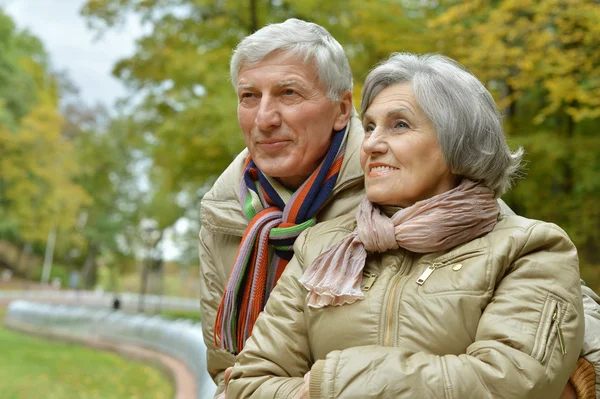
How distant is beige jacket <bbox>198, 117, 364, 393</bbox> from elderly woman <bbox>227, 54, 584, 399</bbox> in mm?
378

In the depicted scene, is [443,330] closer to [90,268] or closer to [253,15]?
[253,15]

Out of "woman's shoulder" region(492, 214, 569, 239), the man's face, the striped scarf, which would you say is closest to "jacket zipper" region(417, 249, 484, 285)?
"woman's shoulder" region(492, 214, 569, 239)

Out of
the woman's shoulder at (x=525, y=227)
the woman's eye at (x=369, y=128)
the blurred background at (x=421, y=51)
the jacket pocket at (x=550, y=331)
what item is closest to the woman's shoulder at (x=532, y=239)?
the woman's shoulder at (x=525, y=227)

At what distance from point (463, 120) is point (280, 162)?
81 cm

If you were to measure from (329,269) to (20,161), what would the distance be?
93.5 ft

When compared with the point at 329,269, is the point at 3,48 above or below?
above

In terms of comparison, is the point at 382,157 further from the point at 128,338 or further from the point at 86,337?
the point at 86,337

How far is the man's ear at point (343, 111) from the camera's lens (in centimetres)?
289

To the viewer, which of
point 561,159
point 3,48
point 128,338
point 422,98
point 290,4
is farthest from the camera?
point 3,48

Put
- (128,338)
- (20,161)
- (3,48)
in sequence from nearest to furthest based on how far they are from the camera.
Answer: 1. (128,338)
2. (20,161)
3. (3,48)

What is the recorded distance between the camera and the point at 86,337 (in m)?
18.9

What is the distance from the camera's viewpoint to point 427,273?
80.7 inches

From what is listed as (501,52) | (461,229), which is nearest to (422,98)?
(461,229)

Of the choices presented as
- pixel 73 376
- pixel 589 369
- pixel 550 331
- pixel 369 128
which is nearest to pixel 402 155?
pixel 369 128
